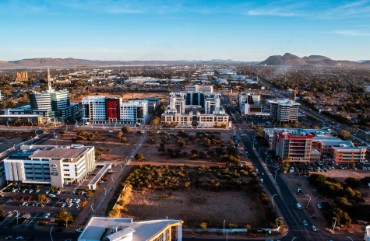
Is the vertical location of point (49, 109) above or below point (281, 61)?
below

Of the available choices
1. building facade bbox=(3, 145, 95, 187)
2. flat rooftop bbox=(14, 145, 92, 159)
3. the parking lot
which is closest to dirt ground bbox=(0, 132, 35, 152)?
flat rooftop bbox=(14, 145, 92, 159)

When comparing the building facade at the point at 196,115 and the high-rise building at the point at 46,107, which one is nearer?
the building facade at the point at 196,115

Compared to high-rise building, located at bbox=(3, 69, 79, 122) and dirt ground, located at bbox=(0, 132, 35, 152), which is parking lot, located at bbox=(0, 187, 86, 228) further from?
high-rise building, located at bbox=(3, 69, 79, 122)

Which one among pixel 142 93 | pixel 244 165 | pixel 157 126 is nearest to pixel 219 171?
pixel 244 165

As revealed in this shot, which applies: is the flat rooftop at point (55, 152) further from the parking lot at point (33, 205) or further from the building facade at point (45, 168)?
the parking lot at point (33, 205)

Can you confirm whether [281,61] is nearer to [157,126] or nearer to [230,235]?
[157,126]

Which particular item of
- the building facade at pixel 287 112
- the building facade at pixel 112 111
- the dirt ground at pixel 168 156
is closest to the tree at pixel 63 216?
the dirt ground at pixel 168 156

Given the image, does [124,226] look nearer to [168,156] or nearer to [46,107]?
[168,156]
